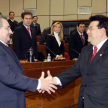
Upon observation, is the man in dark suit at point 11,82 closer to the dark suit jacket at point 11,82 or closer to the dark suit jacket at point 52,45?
the dark suit jacket at point 11,82

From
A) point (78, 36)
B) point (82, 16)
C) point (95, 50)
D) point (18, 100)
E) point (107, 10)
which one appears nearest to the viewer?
point (18, 100)

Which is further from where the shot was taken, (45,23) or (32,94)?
(45,23)

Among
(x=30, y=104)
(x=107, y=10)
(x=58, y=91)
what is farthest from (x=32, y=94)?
(x=107, y=10)

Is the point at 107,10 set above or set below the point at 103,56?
above

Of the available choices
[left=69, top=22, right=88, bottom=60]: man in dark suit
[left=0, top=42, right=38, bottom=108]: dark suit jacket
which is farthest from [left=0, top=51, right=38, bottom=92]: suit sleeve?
[left=69, top=22, right=88, bottom=60]: man in dark suit

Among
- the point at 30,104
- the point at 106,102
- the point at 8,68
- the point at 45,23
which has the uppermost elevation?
the point at 45,23

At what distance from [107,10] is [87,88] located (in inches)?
378

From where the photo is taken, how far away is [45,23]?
12992mm

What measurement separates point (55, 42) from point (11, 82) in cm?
344

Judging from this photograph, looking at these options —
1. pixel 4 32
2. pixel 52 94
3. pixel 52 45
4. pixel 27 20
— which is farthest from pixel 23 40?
pixel 4 32

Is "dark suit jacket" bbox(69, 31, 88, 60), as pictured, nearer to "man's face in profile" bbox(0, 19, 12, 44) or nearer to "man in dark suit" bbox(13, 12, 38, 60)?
"man in dark suit" bbox(13, 12, 38, 60)

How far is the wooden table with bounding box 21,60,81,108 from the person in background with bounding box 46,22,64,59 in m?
0.73

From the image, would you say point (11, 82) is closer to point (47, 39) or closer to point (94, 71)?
point (94, 71)

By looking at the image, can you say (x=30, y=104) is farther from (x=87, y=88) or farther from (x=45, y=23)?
(x=45, y=23)
